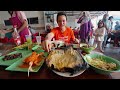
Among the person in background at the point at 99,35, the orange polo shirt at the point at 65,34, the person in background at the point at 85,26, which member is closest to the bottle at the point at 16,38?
the orange polo shirt at the point at 65,34

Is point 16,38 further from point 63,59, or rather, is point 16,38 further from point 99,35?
point 99,35

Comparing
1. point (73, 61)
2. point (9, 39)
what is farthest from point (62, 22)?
point (73, 61)

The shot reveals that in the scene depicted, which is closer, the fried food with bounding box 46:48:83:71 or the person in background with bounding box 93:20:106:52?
the fried food with bounding box 46:48:83:71

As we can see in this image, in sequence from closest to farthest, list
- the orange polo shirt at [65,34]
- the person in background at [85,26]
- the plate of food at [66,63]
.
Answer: the plate of food at [66,63] < the person in background at [85,26] < the orange polo shirt at [65,34]

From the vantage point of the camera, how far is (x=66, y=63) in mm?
484

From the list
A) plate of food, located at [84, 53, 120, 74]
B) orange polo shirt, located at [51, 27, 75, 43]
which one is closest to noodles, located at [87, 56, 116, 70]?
plate of food, located at [84, 53, 120, 74]

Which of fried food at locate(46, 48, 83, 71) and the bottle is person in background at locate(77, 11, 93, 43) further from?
the bottle

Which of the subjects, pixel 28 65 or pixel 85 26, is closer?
pixel 28 65

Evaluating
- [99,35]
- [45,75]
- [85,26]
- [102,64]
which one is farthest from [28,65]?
[99,35]

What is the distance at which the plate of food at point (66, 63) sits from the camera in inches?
17.1

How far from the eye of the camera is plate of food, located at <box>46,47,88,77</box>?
1.43 ft

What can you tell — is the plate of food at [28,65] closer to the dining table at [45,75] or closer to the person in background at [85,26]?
the dining table at [45,75]
